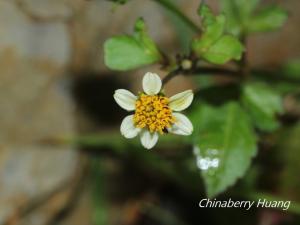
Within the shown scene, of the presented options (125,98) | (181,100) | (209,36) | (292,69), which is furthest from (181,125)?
(292,69)

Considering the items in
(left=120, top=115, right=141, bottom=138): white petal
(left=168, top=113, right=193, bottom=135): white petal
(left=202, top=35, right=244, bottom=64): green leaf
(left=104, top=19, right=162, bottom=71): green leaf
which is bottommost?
(left=120, top=115, right=141, bottom=138): white petal

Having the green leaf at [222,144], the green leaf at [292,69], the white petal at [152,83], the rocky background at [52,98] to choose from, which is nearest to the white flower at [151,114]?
the white petal at [152,83]

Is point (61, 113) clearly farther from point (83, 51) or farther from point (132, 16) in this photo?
point (132, 16)

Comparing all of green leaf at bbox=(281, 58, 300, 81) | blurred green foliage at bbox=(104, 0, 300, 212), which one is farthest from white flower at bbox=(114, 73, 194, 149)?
green leaf at bbox=(281, 58, 300, 81)

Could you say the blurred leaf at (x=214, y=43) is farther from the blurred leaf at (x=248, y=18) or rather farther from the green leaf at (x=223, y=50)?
the blurred leaf at (x=248, y=18)

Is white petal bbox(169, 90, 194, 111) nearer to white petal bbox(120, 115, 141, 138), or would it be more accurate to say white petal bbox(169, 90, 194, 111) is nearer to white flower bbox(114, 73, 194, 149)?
white flower bbox(114, 73, 194, 149)

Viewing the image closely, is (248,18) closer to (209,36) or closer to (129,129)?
(209,36)

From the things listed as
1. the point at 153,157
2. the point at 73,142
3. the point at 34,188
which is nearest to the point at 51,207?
the point at 34,188
